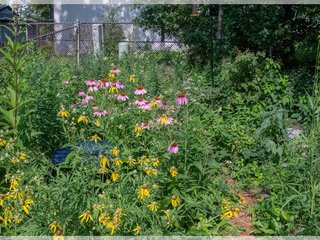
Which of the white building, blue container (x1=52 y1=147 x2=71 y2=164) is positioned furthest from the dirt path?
the white building

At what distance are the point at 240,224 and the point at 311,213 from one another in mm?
496

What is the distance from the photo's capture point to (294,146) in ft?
11.3

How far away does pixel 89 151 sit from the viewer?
271 cm

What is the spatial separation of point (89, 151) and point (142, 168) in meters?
0.39

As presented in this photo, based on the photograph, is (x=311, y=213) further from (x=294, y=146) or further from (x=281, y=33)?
(x=281, y=33)

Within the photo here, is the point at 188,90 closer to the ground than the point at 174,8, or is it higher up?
closer to the ground

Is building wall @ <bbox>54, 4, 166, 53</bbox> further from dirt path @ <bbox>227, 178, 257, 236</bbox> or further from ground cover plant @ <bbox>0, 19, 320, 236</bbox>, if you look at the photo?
dirt path @ <bbox>227, 178, 257, 236</bbox>

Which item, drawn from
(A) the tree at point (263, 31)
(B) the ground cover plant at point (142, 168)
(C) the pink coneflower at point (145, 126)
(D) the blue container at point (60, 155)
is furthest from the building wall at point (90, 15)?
(C) the pink coneflower at point (145, 126)

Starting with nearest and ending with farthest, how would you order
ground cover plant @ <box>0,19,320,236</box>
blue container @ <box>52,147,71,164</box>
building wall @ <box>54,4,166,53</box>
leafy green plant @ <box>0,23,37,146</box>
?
1. ground cover plant @ <box>0,19,320,236</box>
2. leafy green plant @ <box>0,23,37,146</box>
3. blue container @ <box>52,147,71,164</box>
4. building wall @ <box>54,4,166,53</box>

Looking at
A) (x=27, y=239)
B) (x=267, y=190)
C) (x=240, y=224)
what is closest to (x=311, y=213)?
(x=240, y=224)

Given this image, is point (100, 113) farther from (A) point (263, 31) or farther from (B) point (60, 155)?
(A) point (263, 31)

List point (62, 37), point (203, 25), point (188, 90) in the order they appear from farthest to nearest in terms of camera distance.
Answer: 1. point (62, 37)
2. point (203, 25)
3. point (188, 90)

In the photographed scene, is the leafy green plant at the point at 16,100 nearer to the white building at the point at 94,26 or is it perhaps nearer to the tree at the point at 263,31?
the tree at the point at 263,31

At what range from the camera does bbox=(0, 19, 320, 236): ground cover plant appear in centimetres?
230
